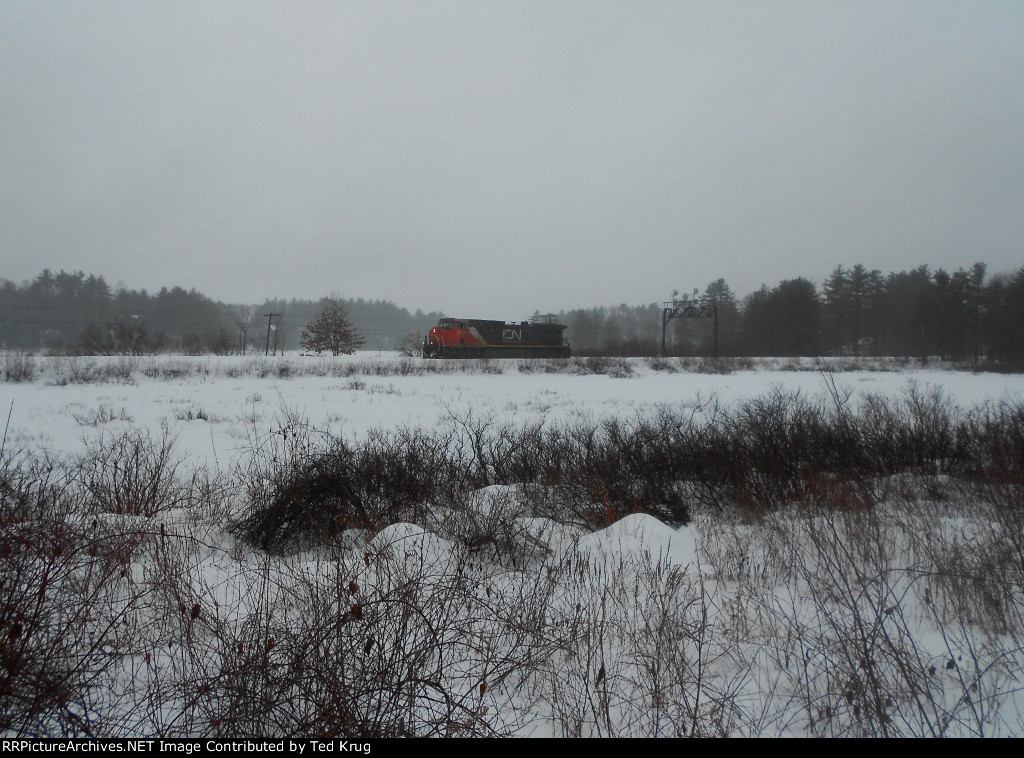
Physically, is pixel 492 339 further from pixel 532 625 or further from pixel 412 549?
pixel 532 625

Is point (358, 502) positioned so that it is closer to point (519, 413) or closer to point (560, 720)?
point (560, 720)

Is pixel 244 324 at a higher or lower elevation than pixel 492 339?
higher

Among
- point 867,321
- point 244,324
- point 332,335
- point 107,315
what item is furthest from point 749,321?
point 107,315

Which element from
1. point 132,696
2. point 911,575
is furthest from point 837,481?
point 132,696

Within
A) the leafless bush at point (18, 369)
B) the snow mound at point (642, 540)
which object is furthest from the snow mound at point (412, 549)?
the leafless bush at point (18, 369)

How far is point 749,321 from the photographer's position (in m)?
57.9

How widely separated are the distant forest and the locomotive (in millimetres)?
3174

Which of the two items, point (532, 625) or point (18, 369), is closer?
point (532, 625)

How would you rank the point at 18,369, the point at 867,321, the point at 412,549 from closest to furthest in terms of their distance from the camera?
1. the point at 412,549
2. the point at 18,369
3. the point at 867,321

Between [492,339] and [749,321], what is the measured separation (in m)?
36.9

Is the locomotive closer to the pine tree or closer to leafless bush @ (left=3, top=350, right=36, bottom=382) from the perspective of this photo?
the pine tree

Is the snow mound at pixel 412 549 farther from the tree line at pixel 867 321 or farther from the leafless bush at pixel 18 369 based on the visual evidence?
the tree line at pixel 867 321

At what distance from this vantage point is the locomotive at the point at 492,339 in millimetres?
→ 34469

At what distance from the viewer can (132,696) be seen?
7.68ft
